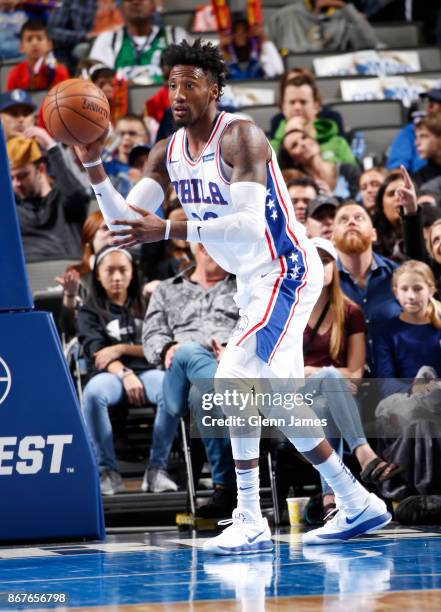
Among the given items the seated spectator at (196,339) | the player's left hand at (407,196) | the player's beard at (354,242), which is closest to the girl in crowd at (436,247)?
the player's left hand at (407,196)

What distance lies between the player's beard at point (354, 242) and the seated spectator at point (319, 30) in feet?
20.8


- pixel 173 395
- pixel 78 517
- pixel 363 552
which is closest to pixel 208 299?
pixel 173 395

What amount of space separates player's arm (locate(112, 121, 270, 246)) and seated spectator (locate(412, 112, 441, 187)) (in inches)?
165

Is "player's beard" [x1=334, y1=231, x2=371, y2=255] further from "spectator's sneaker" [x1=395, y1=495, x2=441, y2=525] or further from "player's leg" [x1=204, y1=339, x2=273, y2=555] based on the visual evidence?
"player's leg" [x1=204, y1=339, x2=273, y2=555]

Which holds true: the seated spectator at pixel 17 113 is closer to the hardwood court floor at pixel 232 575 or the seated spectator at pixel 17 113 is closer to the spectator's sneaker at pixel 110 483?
the spectator's sneaker at pixel 110 483

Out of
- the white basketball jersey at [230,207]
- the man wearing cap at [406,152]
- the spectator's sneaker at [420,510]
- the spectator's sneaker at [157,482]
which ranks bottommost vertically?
the spectator's sneaker at [420,510]

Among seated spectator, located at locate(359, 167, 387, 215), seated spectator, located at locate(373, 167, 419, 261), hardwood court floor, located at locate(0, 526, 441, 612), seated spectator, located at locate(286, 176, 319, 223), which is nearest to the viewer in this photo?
hardwood court floor, located at locate(0, 526, 441, 612)

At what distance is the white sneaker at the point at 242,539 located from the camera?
16.2 ft

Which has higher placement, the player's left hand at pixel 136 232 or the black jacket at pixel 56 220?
the black jacket at pixel 56 220

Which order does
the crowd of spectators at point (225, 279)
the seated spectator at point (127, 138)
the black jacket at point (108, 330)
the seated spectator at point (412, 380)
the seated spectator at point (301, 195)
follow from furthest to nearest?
the seated spectator at point (127, 138), the seated spectator at point (301, 195), the black jacket at point (108, 330), the crowd of spectators at point (225, 279), the seated spectator at point (412, 380)

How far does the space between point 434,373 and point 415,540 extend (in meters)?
1.42

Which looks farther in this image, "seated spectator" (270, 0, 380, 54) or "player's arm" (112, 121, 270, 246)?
"seated spectator" (270, 0, 380, 54)

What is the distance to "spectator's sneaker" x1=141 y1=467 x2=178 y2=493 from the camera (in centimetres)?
662

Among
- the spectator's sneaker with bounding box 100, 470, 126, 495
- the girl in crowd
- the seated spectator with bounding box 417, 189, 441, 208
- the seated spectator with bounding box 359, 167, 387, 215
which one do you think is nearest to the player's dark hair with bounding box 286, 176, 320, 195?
the seated spectator with bounding box 359, 167, 387, 215
